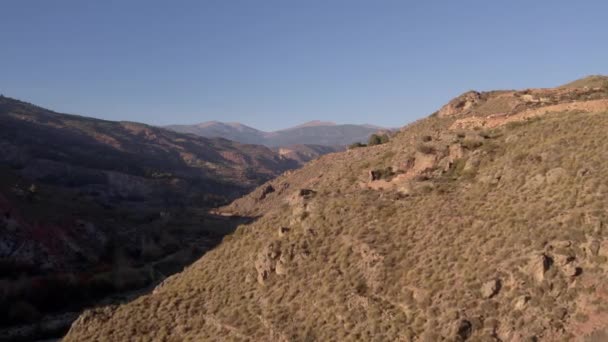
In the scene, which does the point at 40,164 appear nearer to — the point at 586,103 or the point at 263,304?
the point at 263,304

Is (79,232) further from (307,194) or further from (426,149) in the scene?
(426,149)

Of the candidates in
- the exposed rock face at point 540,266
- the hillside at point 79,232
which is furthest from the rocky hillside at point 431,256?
the hillside at point 79,232

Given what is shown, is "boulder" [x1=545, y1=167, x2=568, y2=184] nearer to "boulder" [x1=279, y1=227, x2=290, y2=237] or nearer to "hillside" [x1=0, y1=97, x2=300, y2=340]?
"boulder" [x1=279, y1=227, x2=290, y2=237]

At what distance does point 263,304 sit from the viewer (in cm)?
2309

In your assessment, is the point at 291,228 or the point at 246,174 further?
the point at 246,174

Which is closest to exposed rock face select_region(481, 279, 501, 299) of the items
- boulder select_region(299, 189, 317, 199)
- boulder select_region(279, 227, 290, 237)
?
boulder select_region(279, 227, 290, 237)

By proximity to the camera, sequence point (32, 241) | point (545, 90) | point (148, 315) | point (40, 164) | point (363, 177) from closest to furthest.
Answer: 1. point (148, 315)
2. point (363, 177)
3. point (545, 90)
4. point (32, 241)
5. point (40, 164)

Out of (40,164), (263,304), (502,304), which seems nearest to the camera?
(502,304)

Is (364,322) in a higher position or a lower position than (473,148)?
lower

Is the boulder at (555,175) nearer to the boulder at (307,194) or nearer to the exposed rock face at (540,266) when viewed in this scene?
the exposed rock face at (540,266)

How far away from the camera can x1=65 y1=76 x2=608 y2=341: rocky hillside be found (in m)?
16.0

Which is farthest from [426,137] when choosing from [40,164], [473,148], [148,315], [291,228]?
[40,164]

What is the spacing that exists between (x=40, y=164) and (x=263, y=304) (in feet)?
342

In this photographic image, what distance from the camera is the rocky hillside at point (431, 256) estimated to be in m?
16.0
